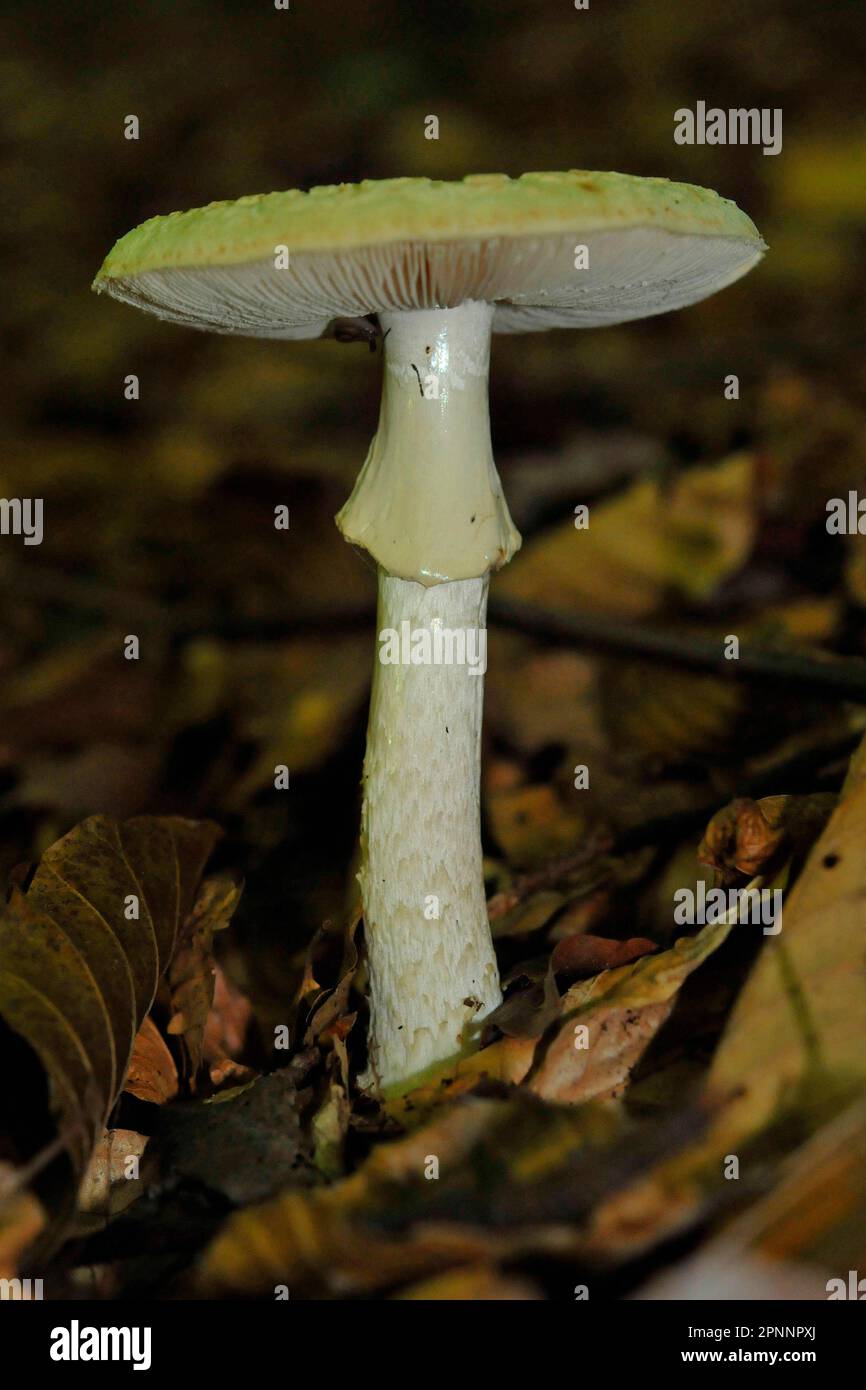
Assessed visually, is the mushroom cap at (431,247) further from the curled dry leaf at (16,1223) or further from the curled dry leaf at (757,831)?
the curled dry leaf at (16,1223)

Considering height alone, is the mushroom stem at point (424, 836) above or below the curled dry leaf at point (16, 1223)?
above

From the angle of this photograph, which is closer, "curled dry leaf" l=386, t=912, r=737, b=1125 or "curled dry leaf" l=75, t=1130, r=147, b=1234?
"curled dry leaf" l=75, t=1130, r=147, b=1234

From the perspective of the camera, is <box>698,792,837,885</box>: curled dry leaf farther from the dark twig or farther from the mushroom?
the dark twig

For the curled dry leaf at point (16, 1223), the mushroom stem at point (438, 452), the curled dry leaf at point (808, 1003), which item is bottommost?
the curled dry leaf at point (16, 1223)

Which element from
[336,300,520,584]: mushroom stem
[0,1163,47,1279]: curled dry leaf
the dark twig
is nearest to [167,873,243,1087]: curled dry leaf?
[0,1163,47,1279]: curled dry leaf

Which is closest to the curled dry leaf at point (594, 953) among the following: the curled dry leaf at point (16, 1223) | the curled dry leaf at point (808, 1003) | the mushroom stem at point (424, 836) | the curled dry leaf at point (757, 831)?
the mushroom stem at point (424, 836)

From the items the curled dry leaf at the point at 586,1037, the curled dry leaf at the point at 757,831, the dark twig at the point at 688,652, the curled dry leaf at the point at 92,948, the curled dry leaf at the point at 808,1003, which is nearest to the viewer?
the curled dry leaf at the point at 808,1003
